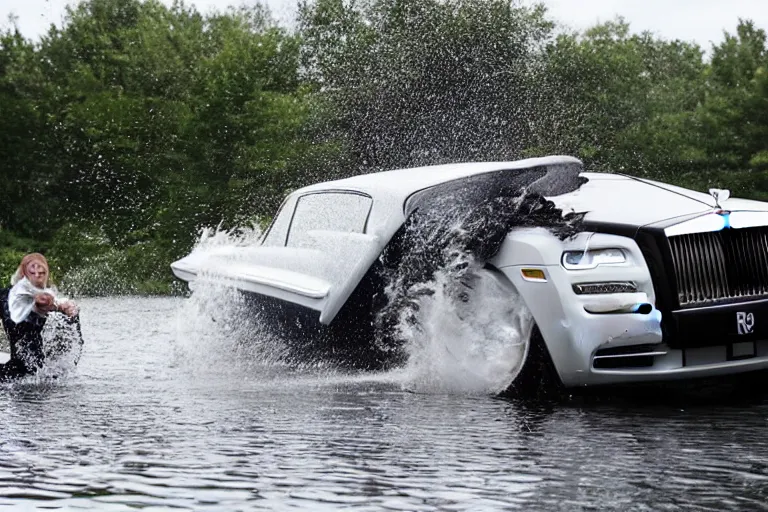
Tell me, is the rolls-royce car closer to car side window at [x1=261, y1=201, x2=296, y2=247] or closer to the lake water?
the lake water

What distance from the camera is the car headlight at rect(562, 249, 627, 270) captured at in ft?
26.7

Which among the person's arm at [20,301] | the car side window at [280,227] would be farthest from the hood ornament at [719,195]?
the person's arm at [20,301]

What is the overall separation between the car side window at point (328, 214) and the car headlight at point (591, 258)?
177cm

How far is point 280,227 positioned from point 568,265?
11.8 feet

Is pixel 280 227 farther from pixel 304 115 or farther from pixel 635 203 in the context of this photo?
pixel 304 115

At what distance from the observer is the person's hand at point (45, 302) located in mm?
10164

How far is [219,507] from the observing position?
499 cm

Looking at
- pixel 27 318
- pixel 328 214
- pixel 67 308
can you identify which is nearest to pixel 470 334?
→ pixel 328 214

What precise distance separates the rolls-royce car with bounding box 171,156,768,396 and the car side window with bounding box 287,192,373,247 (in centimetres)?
3

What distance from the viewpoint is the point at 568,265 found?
816cm

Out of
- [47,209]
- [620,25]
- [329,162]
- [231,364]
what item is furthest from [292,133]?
[231,364]

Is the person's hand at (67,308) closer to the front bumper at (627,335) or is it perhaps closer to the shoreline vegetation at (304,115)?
the front bumper at (627,335)

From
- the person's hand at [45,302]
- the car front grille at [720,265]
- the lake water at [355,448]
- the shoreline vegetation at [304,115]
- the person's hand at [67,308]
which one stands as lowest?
the lake water at [355,448]

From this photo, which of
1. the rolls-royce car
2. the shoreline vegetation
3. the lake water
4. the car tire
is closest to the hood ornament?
the rolls-royce car
